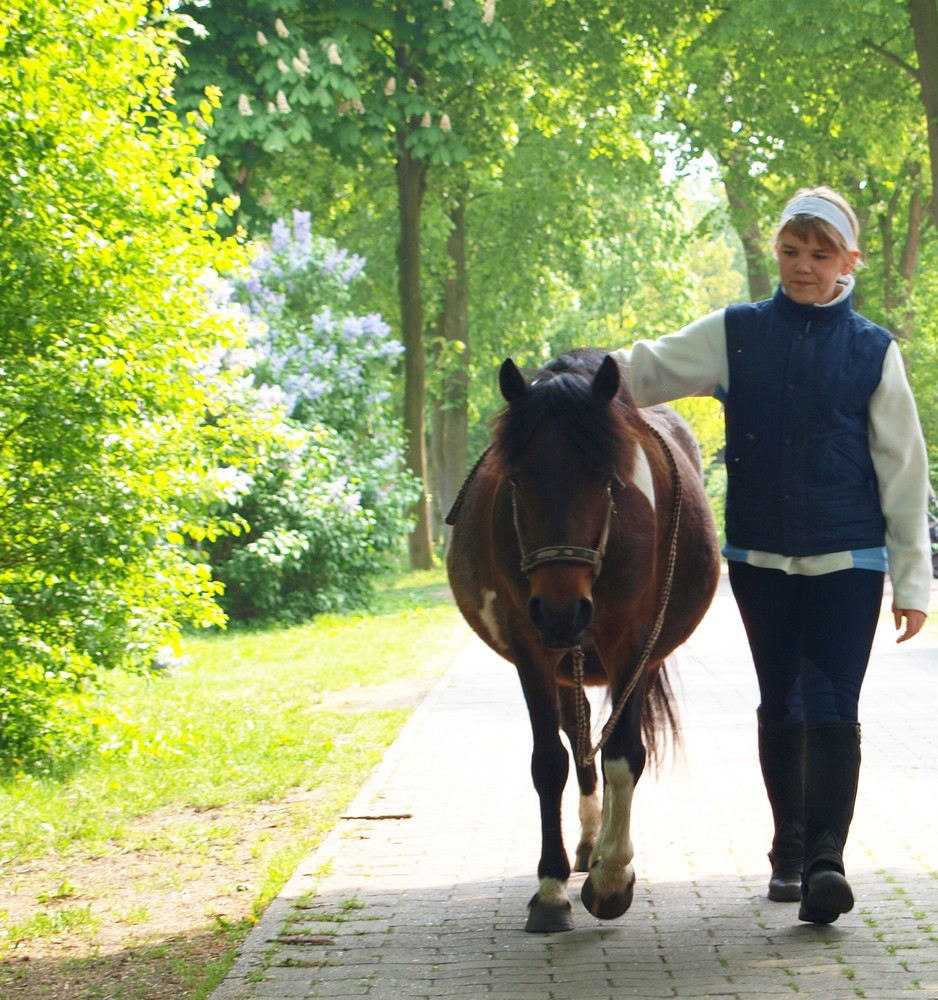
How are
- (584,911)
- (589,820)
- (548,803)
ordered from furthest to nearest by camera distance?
(589,820) → (584,911) → (548,803)

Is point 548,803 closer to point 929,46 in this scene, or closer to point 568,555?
point 568,555

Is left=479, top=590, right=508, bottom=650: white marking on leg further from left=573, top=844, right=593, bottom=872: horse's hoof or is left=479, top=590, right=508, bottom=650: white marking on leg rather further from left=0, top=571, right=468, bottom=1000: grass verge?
left=0, top=571, right=468, bottom=1000: grass verge

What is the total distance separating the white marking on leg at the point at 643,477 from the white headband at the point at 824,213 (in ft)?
2.85

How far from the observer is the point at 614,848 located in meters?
5.05

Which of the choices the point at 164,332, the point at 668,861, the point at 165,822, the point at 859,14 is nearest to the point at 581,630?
the point at 668,861

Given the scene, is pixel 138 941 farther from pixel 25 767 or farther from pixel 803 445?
pixel 25 767

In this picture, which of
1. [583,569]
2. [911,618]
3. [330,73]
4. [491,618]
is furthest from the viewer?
[330,73]

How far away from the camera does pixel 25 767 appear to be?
29.3 feet

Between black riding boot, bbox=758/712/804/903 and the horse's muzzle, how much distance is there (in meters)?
1.16

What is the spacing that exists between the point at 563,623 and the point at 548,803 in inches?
43.9

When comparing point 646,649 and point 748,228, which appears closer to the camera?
point 646,649

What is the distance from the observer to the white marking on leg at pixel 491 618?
18.8ft

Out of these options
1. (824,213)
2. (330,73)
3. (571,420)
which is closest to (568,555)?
(571,420)

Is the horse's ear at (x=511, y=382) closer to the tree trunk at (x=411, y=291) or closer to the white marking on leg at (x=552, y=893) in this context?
the white marking on leg at (x=552, y=893)
